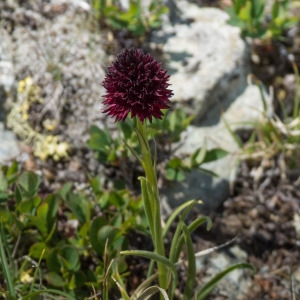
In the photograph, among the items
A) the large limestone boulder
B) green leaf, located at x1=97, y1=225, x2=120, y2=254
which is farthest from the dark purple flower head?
the large limestone boulder

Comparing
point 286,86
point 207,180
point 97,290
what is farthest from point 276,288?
point 286,86

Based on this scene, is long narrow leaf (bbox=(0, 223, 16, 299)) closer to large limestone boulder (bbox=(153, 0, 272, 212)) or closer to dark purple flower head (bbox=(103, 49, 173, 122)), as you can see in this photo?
dark purple flower head (bbox=(103, 49, 173, 122))

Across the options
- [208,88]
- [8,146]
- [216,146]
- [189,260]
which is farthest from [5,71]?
[189,260]

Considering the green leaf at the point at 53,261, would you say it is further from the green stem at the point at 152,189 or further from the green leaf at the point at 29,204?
the green stem at the point at 152,189

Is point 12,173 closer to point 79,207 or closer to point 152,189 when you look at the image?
point 79,207

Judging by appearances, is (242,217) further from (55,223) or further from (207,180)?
(55,223)

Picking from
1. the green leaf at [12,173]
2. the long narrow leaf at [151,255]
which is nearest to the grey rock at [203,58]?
the green leaf at [12,173]
